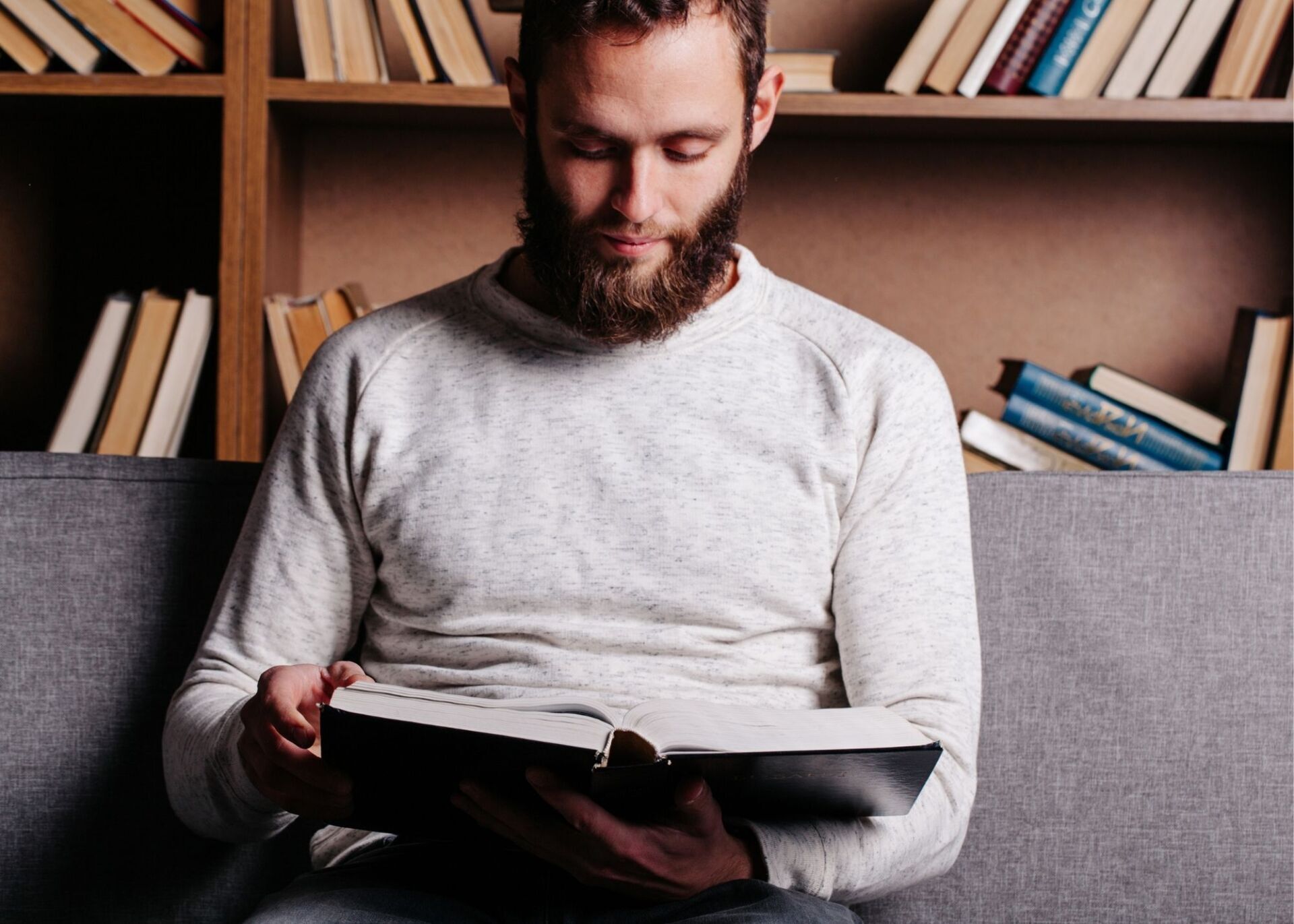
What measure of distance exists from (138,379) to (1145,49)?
4.79 feet

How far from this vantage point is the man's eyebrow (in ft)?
3.24

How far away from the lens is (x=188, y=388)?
1.58 meters

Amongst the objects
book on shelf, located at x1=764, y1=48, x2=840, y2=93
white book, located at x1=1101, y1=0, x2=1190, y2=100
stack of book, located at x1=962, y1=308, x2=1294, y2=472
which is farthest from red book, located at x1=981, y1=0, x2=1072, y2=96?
stack of book, located at x1=962, y1=308, x2=1294, y2=472

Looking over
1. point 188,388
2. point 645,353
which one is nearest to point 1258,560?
point 645,353

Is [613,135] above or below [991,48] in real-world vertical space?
below

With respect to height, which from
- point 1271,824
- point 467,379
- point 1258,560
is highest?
point 467,379

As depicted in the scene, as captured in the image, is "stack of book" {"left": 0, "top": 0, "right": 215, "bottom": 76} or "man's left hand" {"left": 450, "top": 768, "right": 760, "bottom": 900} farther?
"stack of book" {"left": 0, "top": 0, "right": 215, "bottom": 76}

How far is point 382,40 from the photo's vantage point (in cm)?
161

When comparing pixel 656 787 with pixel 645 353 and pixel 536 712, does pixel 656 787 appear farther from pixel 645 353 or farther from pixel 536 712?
pixel 645 353

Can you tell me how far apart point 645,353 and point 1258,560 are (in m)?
0.62

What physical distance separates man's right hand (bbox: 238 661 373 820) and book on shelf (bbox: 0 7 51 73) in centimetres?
118

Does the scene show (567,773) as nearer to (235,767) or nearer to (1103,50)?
(235,767)

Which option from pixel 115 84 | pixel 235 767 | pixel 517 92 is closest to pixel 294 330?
pixel 115 84

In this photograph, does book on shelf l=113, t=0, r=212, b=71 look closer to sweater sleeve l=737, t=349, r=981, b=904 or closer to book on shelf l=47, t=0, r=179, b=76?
book on shelf l=47, t=0, r=179, b=76
